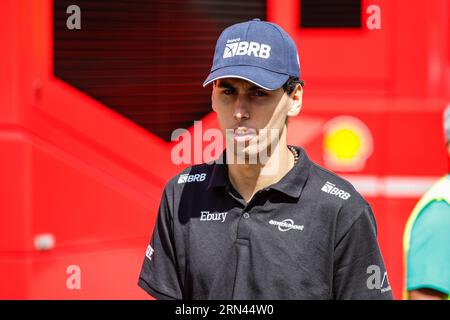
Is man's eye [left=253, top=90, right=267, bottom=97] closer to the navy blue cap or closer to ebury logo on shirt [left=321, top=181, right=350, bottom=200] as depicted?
the navy blue cap

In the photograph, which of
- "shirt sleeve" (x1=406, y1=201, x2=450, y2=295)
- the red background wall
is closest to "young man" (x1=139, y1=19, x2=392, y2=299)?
"shirt sleeve" (x1=406, y1=201, x2=450, y2=295)

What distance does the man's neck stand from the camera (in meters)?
1.74

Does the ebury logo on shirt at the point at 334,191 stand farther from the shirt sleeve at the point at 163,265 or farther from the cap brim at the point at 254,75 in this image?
the shirt sleeve at the point at 163,265

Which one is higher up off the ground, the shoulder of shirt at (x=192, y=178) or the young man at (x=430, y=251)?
the shoulder of shirt at (x=192, y=178)

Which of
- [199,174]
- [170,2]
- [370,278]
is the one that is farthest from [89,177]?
[370,278]

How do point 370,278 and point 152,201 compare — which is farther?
point 152,201

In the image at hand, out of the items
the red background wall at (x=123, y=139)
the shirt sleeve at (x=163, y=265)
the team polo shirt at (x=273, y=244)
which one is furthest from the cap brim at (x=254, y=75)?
the red background wall at (x=123, y=139)

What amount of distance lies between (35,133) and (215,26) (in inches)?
34.3

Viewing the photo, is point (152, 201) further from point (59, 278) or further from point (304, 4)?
point (304, 4)

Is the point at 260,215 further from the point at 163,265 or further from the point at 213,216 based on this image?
the point at 163,265

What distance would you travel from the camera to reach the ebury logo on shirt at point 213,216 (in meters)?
1.70

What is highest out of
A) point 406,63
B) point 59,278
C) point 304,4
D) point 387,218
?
point 304,4

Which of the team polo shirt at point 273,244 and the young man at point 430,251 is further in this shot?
the young man at point 430,251

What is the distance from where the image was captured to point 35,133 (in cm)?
301
